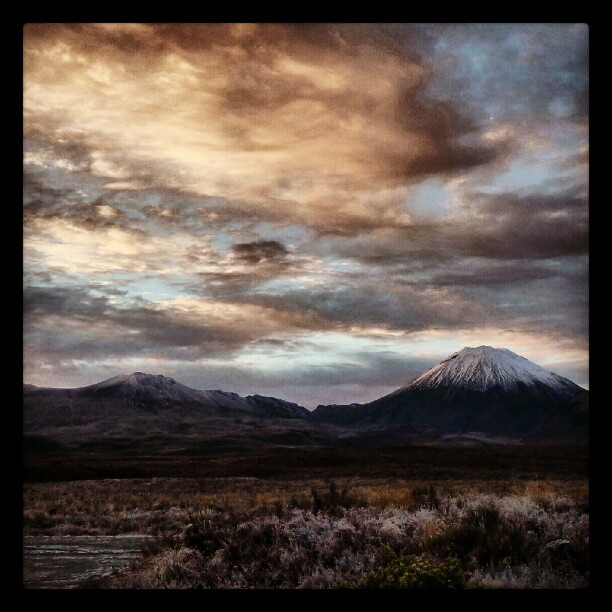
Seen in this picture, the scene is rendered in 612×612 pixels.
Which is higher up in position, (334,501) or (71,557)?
(334,501)

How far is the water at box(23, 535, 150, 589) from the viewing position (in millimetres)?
12008

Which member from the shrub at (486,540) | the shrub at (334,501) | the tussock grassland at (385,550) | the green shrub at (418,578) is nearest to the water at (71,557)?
the tussock grassland at (385,550)

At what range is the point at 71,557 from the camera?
14625mm

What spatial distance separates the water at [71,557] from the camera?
39.4ft

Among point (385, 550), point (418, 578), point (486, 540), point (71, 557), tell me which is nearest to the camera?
point (418, 578)

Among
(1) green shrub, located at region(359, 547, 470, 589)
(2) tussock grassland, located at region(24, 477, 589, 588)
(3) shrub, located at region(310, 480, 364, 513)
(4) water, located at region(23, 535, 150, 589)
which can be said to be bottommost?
(4) water, located at region(23, 535, 150, 589)

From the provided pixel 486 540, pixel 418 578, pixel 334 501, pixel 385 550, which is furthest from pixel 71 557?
pixel 418 578

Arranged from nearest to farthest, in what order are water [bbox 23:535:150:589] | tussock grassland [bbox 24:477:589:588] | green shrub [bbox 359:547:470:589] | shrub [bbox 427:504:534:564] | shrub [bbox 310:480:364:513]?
green shrub [bbox 359:547:470:589], tussock grassland [bbox 24:477:589:588], shrub [bbox 427:504:534:564], water [bbox 23:535:150:589], shrub [bbox 310:480:364:513]

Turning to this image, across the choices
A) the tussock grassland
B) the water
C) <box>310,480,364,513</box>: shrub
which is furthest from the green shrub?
<box>310,480,364,513</box>: shrub

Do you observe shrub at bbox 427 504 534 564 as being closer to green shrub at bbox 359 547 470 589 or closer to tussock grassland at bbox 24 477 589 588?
tussock grassland at bbox 24 477 589 588

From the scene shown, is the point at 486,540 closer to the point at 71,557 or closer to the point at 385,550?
the point at 385,550

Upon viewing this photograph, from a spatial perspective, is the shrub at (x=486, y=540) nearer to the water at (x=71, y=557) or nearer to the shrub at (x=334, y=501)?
the shrub at (x=334, y=501)

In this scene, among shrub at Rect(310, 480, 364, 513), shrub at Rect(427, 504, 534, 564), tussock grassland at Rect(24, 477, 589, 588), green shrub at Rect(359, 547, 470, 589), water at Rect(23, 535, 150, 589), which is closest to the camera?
green shrub at Rect(359, 547, 470, 589)
